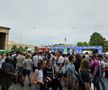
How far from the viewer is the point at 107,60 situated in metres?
23.1

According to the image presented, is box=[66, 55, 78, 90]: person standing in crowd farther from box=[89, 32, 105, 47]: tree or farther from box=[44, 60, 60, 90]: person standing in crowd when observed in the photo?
box=[89, 32, 105, 47]: tree

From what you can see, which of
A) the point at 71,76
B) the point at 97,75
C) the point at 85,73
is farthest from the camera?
the point at 97,75

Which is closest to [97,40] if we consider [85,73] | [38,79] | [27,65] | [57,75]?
[27,65]

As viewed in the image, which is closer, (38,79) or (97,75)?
(38,79)

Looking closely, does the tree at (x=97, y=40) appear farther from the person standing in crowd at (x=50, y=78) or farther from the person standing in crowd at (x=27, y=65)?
the person standing in crowd at (x=50, y=78)

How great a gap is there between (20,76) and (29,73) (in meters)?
1.02

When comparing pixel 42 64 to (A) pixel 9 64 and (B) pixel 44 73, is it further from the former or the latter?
(A) pixel 9 64

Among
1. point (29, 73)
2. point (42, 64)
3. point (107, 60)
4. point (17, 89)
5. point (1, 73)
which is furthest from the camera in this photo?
point (107, 60)

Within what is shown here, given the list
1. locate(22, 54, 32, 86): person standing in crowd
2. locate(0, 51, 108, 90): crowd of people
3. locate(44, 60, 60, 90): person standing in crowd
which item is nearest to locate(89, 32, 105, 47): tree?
locate(22, 54, 32, 86): person standing in crowd

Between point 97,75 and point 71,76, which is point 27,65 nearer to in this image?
point 97,75

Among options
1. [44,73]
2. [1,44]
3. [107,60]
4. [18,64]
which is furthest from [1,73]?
[1,44]

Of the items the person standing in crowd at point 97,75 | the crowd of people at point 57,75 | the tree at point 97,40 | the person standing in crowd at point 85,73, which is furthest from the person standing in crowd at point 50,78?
the tree at point 97,40

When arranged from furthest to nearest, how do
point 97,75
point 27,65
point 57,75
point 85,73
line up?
point 27,65 → point 97,75 → point 57,75 → point 85,73

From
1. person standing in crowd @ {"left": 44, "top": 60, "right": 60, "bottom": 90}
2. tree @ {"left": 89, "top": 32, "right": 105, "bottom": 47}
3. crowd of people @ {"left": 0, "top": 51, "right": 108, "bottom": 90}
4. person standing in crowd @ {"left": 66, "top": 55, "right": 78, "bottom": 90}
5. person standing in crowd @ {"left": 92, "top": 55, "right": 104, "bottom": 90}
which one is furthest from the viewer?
tree @ {"left": 89, "top": 32, "right": 105, "bottom": 47}
